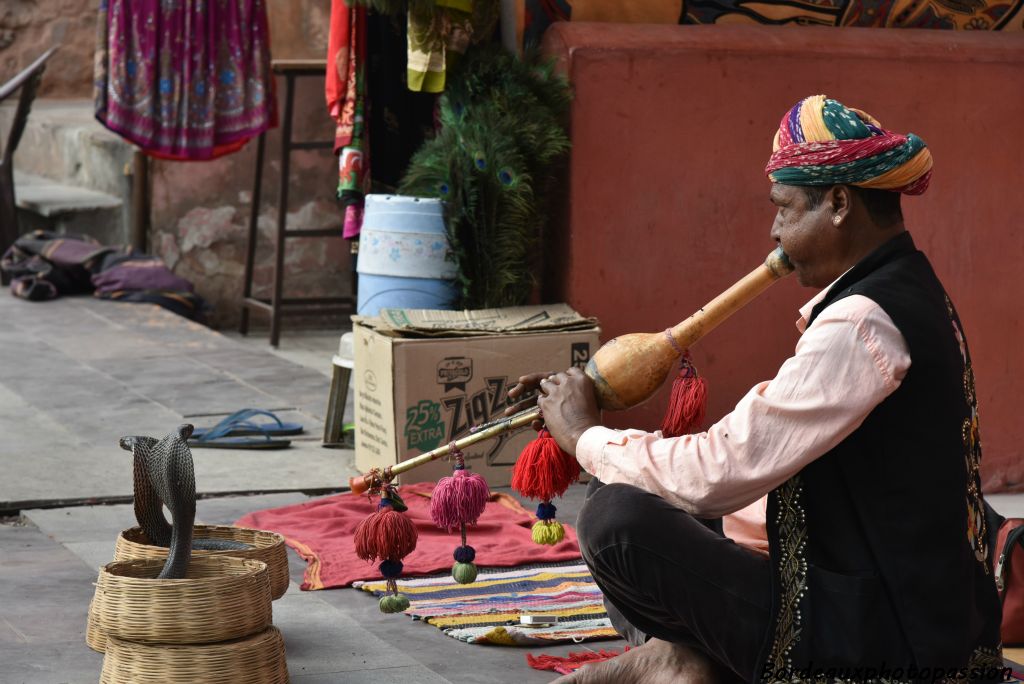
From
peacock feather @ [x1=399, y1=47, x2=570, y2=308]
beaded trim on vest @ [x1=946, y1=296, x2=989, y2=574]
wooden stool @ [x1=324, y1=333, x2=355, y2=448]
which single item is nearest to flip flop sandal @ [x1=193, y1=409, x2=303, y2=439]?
wooden stool @ [x1=324, y1=333, x2=355, y2=448]

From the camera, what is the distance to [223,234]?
938 cm

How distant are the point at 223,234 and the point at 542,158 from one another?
457 cm

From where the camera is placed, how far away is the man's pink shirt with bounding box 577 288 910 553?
2.54 m

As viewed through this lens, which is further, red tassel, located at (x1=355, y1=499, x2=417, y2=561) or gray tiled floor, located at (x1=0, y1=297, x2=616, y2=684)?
gray tiled floor, located at (x1=0, y1=297, x2=616, y2=684)

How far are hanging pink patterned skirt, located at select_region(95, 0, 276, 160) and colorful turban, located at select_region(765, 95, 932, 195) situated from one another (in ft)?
19.9

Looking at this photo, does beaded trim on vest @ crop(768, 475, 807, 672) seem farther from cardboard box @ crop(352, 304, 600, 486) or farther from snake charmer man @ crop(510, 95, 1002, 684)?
cardboard box @ crop(352, 304, 600, 486)

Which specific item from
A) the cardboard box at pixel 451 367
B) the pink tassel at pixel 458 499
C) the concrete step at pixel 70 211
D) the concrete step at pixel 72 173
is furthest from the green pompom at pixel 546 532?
the concrete step at pixel 70 211

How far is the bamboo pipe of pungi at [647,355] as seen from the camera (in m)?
2.93

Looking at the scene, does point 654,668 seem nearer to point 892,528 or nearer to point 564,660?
point 564,660

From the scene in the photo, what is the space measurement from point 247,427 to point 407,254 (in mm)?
1083

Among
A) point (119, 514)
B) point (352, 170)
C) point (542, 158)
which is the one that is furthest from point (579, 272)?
point (119, 514)

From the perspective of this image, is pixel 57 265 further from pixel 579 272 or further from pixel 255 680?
pixel 255 680

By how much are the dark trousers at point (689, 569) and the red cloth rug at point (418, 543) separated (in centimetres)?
151

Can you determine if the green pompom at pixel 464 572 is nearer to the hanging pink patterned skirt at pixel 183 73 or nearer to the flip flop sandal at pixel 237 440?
the flip flop sandal at pixel 237 440
